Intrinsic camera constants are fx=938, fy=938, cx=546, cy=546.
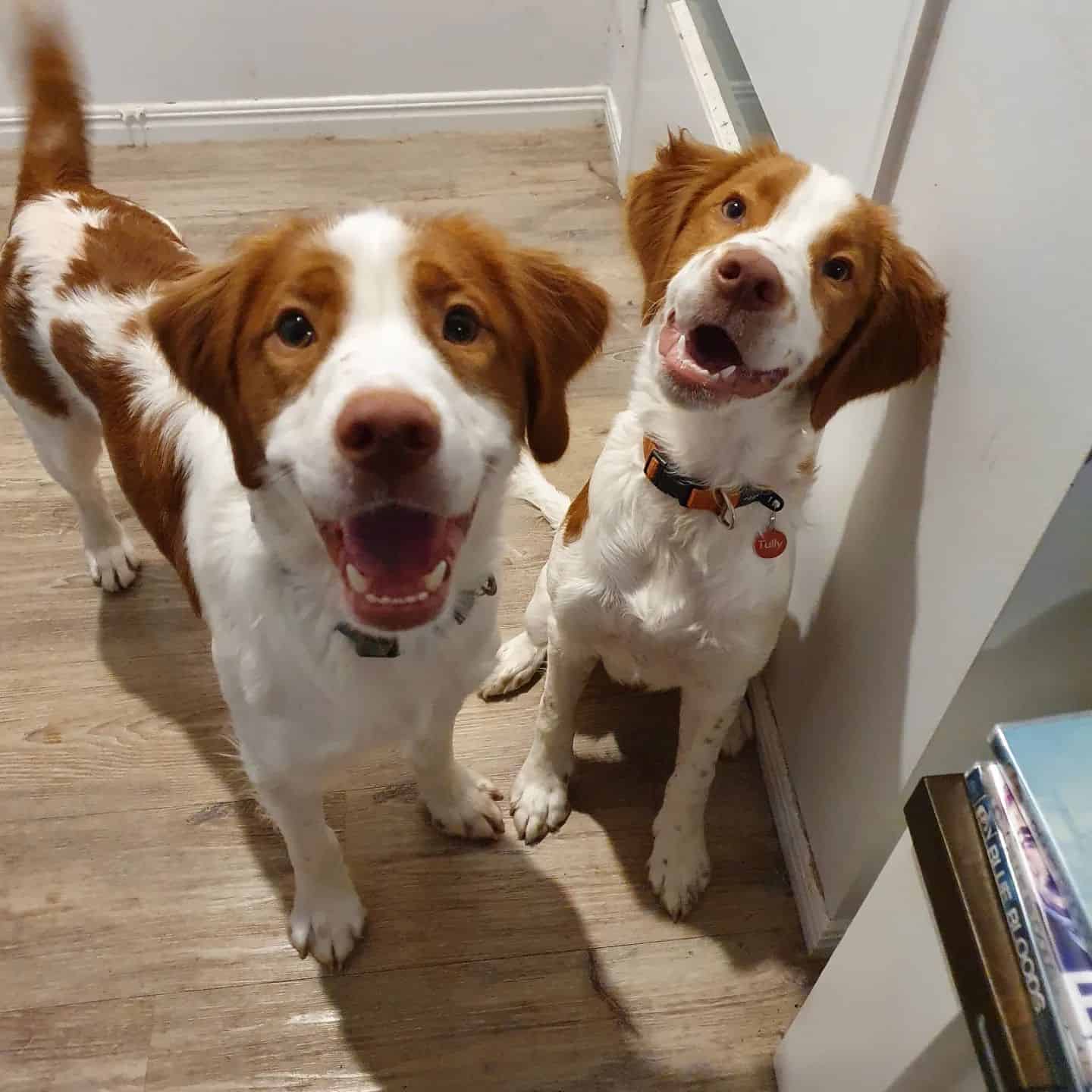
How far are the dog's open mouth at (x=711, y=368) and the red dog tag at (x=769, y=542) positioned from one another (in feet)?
0.78

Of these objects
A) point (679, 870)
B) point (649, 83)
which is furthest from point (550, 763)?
point (649, 83)

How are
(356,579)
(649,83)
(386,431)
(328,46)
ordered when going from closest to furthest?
(386,431) → (356,579) → (649,83) → (328,46)

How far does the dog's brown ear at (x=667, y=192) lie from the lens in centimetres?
126

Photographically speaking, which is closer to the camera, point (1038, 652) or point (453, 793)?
point (1038, 652)

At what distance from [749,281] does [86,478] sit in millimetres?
1396

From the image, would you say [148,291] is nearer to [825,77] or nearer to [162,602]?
[162,602]

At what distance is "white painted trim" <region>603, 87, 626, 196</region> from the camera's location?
305cm

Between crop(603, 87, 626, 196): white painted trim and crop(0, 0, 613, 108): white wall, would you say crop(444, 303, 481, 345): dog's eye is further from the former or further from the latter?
crop(0, 0, 613, 108): white wall

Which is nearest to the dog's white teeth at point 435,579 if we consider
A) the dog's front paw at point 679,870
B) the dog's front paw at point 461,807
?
the dog's front paw at point 461,807

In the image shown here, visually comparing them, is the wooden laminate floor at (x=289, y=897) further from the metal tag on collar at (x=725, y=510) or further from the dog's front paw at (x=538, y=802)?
the metal tag on collar at (x=725, y=510)

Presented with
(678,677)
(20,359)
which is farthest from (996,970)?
(20,359)

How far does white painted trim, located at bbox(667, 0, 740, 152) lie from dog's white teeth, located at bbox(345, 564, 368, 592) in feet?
4.01

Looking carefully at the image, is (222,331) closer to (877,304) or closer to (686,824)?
(877,304)

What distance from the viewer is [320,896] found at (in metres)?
1.49
